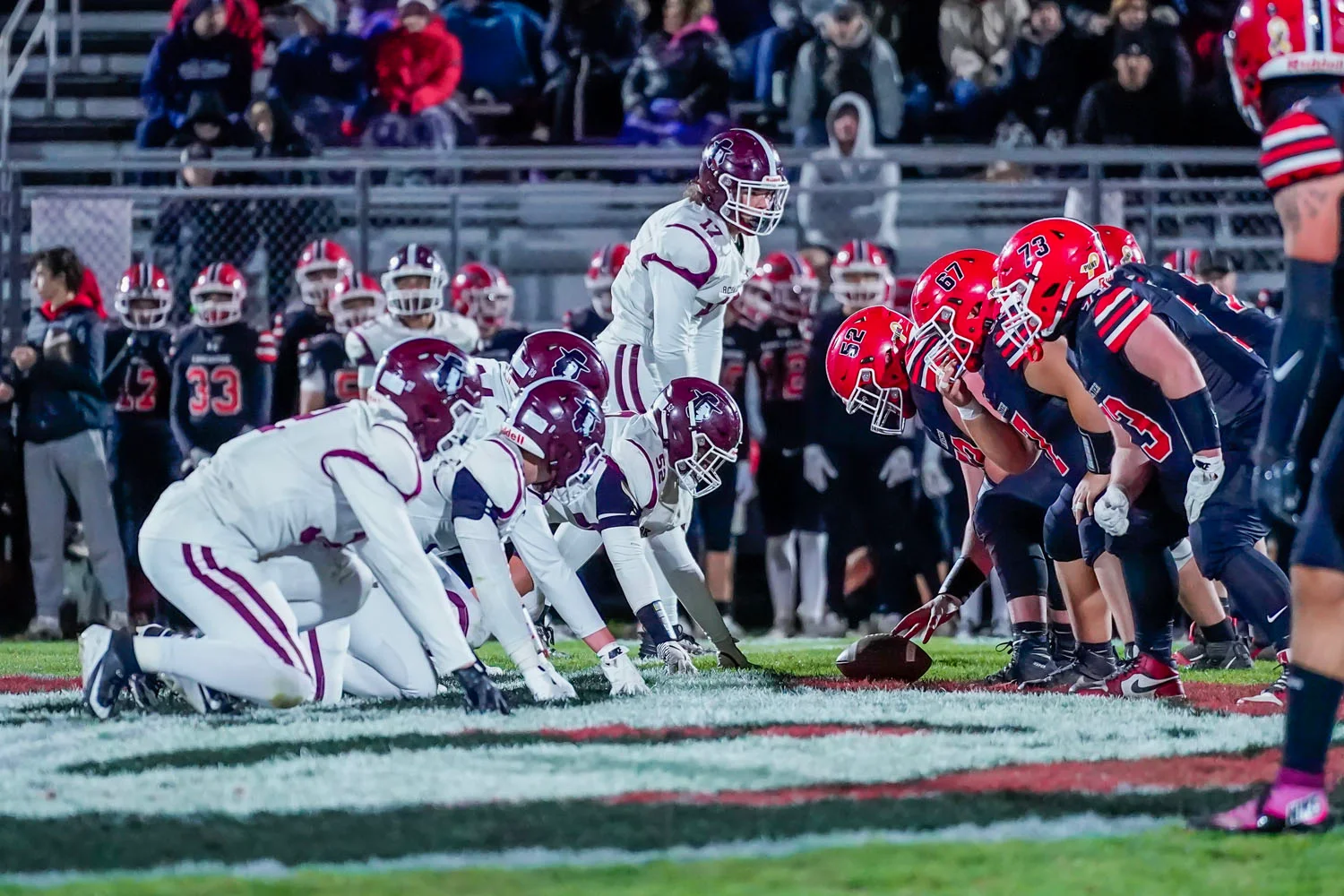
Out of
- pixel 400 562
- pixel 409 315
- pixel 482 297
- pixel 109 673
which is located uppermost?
pixel 482 297

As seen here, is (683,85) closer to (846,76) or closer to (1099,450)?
(846,76)

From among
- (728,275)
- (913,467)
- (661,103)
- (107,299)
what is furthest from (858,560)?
(107,299)

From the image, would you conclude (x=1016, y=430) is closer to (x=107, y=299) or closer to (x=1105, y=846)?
(x=1105, y=846)

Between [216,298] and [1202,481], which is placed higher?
[216,298]

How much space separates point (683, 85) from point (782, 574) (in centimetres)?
411

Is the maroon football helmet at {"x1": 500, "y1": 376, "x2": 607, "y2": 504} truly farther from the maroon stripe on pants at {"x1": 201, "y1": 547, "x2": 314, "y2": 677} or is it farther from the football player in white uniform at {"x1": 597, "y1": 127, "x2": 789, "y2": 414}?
the football player in white uniform at {"x1": 597, "y1": 127, "x2": 789, "y2": 414}

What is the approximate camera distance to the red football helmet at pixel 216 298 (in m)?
10.5

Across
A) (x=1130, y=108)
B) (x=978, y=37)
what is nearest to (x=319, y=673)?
(x=1130, y=108)

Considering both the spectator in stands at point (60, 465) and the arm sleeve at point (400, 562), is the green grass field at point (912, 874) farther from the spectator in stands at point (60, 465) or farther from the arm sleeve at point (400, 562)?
the spectator in stands at point (60, 465)

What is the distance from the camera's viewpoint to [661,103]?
12867 millimetres

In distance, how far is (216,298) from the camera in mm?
10570

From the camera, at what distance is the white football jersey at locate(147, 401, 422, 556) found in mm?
5656

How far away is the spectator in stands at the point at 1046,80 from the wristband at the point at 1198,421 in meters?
7.47

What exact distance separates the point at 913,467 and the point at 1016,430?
3682 millimetres
